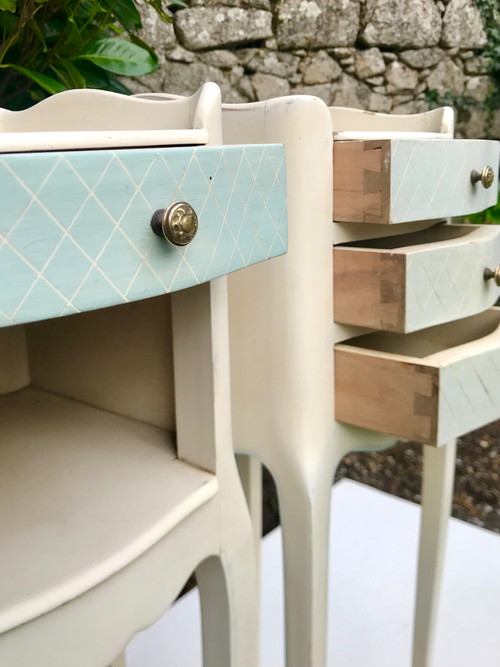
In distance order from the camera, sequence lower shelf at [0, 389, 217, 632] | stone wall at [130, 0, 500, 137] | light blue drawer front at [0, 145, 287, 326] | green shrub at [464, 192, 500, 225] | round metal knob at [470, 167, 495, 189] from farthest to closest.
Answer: green shrub at [464, 192, 500, 225], stone wall at [130, 0, 500, 137], round metal knob at [470, 167, 495, 189], lower shelf at [0, 389, 217, 632], light blue drawer front at [0, 145, 287, 326]

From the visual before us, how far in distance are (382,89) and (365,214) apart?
2.15m

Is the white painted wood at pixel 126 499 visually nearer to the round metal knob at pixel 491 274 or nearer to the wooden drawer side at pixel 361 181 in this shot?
the wooden drawer side at pixel 361 181

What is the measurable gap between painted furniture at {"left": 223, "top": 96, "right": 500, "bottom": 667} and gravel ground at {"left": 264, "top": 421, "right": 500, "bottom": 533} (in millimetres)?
1241

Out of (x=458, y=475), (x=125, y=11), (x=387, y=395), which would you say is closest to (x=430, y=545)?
(x=387, y=395)

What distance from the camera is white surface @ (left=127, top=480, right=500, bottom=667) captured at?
42.0 inches

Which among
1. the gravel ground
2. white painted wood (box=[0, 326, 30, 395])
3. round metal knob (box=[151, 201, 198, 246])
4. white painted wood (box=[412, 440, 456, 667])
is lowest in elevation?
the gravel ground

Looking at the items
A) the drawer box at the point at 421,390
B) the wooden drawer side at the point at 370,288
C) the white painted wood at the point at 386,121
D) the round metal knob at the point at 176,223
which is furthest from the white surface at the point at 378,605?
the round metal knob at the point at 176,223

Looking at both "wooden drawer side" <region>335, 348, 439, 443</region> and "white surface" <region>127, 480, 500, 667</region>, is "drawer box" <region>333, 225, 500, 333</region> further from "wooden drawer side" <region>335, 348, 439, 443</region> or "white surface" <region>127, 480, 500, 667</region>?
"white surface" <region>127, 480, 500, 667</region>

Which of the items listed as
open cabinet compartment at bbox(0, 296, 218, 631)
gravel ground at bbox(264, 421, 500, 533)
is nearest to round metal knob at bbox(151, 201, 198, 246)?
open cabinet compartment at bbox(0, 296, 218, 631)

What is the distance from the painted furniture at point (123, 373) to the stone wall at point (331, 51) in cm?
118

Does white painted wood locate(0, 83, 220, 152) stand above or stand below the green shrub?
above

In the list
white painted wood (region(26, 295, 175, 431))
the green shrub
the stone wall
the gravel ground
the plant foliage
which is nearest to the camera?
white painted wood (region(26, 295, 175, 431))

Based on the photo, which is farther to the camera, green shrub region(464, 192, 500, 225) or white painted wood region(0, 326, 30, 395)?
green shrub region(464, 192, 500, 225)

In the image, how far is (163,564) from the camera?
1.54ft
